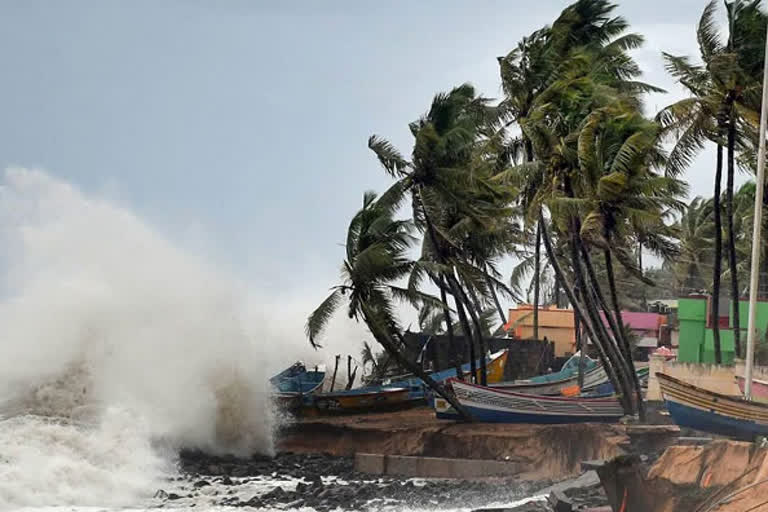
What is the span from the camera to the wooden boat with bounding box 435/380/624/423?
29.4 meters

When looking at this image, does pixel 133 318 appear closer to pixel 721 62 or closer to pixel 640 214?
pixel 640 214

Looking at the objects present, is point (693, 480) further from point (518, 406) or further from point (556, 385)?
point (556, 385)

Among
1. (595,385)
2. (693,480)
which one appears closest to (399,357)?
(595,385)

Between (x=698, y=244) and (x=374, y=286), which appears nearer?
(x=374, y=286)

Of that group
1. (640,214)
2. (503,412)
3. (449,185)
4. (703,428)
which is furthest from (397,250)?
(703,428)

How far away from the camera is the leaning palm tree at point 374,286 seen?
30.4 meters

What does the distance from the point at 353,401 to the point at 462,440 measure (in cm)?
637

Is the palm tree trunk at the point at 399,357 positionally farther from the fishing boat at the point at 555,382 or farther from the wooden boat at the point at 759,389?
the wooden boat at the point at 759,389

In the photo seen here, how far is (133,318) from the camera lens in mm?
33969

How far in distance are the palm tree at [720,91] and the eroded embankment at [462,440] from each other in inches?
197

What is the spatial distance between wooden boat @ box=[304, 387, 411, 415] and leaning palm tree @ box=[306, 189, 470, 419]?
391 cm

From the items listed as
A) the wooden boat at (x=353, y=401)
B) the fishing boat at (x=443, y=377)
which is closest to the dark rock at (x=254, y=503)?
the wooden boat at (x=353, y=401)

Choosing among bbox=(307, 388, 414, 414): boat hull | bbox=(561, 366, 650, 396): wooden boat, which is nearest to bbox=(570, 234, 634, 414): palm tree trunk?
bbox=(561, 366, 650, 396): wooden boat

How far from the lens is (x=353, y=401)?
1375 inches
